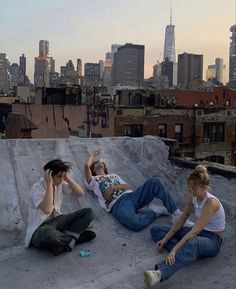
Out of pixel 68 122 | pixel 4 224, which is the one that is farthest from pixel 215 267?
pixel 68 122

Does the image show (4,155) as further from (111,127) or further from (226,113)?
(226,113)

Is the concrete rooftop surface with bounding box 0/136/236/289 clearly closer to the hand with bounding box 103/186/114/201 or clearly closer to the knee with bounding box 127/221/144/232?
the knee with bounding box 127/221/144/232

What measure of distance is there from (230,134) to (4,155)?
3201 cm

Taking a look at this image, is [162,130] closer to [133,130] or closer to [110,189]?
[133,130]

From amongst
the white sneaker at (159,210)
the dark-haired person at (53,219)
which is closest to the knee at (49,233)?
the dark-haired person at (53,219)

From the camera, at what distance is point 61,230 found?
442 centimetres

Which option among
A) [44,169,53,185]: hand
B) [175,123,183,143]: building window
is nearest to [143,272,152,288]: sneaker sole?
[44,169,53,185]: hand

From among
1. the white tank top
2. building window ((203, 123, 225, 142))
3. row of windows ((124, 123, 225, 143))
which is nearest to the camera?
the white tank top

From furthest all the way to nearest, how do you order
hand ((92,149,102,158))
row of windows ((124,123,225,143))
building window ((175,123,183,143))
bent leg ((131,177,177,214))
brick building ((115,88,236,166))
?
building window ((175,123,183,143)) < row of windows ((124,123,225,143)) < brick building ((115,88,236,166)) < hand ((92,149,102,158)) < bent leg ((131,177,177,214))

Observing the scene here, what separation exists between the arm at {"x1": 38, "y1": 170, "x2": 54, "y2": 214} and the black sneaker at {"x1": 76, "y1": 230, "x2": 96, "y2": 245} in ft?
1.55

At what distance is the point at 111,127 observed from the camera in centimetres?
3116

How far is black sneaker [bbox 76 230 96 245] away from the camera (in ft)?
15.0

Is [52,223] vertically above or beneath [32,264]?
above

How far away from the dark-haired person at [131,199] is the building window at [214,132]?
30.3m
